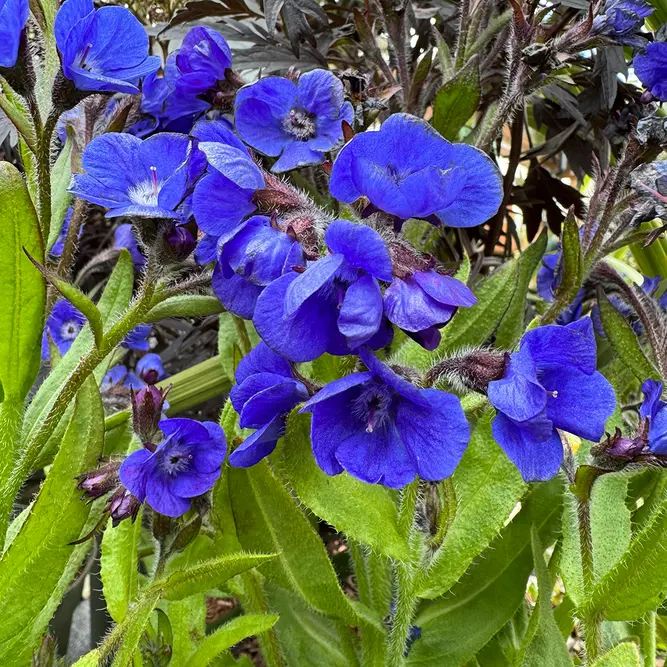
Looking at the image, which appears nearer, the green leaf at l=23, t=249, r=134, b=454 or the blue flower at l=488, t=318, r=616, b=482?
the blue flower at l=488, t=318, r=616, b=482

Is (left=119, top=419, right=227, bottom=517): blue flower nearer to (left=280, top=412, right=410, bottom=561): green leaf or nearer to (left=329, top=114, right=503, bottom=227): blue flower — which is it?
(left=280, top=412, right=410, bottom=561): green leaf

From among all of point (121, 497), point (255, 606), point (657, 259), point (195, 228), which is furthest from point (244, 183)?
point (657, 259)

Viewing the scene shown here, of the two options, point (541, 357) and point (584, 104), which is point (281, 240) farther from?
point (584, 104)

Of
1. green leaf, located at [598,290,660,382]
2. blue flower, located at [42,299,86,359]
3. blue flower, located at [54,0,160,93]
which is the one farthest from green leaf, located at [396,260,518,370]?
blue flower, located at [42,299,86,359]

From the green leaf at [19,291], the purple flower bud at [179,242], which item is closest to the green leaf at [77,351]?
the green leaf at [19,291]

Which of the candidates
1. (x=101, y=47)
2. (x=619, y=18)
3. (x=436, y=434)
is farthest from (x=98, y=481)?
(x=619, y=18)
